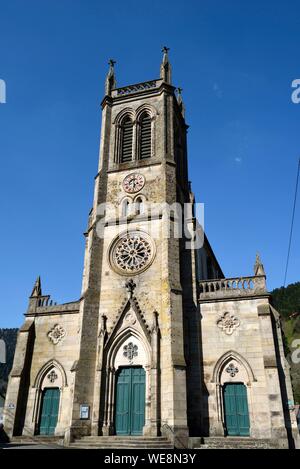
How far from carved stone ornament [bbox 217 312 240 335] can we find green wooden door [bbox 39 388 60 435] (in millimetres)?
10627

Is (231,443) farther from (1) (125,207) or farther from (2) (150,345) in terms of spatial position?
(1) (125,207)

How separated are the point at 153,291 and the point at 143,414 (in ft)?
22.2

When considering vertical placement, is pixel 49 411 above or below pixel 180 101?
below

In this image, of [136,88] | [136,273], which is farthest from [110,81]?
[136,273]

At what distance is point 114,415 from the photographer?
21.5m

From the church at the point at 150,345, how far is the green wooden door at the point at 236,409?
0.18ft

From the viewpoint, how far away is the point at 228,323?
75.0 feet

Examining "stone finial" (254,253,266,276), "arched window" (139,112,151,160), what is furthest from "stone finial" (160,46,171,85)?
"stone finial" (254,253,266,276)

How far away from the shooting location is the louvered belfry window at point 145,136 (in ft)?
96.7

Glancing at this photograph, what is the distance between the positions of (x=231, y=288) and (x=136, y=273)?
5.90 metres

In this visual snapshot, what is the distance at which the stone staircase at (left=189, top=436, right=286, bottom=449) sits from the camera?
1832 cm

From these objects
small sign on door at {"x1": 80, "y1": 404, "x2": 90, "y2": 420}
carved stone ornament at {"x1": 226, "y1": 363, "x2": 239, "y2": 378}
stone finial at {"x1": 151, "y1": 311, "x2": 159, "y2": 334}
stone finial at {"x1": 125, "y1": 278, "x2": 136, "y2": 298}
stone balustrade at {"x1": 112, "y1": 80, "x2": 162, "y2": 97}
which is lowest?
small sign on door at {"x1": 80, "y1": 404, "x2": 90, "y2": 420}

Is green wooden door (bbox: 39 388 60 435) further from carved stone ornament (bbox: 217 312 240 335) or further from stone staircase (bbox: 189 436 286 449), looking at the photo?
carved stone ornament (bbox: 217 312 240 335)
